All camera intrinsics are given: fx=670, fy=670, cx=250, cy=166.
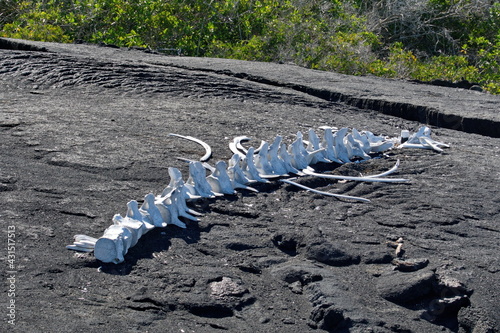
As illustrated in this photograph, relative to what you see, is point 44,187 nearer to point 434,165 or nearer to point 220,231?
point 220,231

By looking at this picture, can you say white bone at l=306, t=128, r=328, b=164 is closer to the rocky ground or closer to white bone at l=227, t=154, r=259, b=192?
the rocky ground

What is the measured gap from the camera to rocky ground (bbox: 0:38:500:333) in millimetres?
2023

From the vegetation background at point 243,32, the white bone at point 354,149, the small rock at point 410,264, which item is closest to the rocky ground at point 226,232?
the small rock at point 410,264

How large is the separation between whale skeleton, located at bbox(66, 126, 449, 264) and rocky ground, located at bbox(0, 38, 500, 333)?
0.05m

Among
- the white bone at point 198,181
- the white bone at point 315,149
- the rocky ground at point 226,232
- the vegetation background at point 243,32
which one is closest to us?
the rocky ground at point 226,232

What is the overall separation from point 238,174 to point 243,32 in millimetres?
6240

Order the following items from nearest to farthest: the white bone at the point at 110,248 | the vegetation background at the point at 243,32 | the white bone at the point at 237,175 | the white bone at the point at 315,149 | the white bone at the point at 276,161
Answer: the white bone at the point at 110,248 < the white bone at the point at 237,175 < the white bone at the point at 276,161 < the white bone at the point at 315,149 < the vegetation background at the point at 243,32

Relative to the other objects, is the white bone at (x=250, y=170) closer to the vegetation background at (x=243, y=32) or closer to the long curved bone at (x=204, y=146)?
the long curved bone at (x=204, y=146)

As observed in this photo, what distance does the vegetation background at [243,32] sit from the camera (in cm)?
818

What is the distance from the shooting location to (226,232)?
102 inches

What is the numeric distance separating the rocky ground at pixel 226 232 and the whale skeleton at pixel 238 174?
0.05m

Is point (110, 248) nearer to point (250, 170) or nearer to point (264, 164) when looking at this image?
point (250, 170)

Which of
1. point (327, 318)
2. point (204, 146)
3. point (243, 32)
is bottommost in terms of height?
point (327, 318)

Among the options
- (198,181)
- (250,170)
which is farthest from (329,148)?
(198,181)
